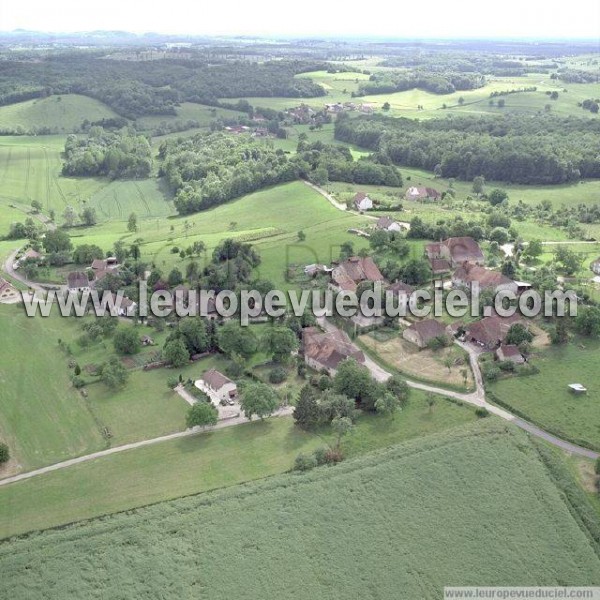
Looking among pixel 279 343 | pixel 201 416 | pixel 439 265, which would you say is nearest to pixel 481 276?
pixel 439 265

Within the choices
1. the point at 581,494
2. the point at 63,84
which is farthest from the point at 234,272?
the point at 63,84

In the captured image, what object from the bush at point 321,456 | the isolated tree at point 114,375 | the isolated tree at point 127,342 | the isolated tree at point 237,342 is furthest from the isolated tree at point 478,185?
the bush at point 321,456

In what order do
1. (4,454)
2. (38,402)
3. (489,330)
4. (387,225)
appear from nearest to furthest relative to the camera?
1. (4,454)
2. (38,402)
3. (489,330)
4. (387,225)

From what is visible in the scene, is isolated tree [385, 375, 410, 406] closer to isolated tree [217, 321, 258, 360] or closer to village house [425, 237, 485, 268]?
isolated tree [217, 321, 258, 360]

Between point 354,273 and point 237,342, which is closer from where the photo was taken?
point 237,342

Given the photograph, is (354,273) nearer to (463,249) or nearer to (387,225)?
(463,249)

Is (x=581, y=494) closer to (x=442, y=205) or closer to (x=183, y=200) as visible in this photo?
(x=442, y=205)

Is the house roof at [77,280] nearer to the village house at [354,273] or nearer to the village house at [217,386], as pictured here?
the village house at [217,386]
